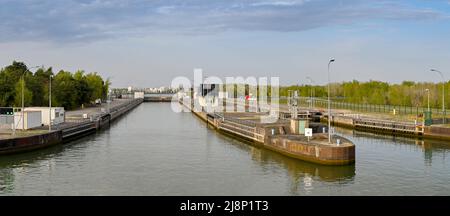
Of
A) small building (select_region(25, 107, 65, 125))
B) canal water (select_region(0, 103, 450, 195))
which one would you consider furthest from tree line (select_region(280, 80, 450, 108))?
small building (select_region(25, 107, 65, 125))

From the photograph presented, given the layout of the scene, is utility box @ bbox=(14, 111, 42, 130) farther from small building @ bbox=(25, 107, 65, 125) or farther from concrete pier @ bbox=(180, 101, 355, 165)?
concrete pier @ bbox=(180, 101, 355, 165)

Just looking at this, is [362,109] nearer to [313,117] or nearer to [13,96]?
[313,117]

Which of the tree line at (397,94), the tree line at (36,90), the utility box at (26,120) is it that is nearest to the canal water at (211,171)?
the utility box at (26,120)

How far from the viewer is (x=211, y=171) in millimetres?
37875

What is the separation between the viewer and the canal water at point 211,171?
31.3 metres

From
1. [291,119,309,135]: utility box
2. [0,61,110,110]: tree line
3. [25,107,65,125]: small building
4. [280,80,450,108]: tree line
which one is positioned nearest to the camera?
[291,119,309,135]: utility box

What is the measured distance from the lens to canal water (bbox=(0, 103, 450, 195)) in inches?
1233

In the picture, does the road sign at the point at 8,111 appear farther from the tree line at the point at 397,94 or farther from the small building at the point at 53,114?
the tree line at the point at 397,94

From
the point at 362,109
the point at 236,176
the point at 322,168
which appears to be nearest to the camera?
the point at 236,176

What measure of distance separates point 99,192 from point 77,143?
2862 centimetres

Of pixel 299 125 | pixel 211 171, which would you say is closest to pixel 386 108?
pixel 299 125

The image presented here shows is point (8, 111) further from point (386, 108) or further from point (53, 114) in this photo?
point (386, 108)

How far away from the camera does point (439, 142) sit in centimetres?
5803
